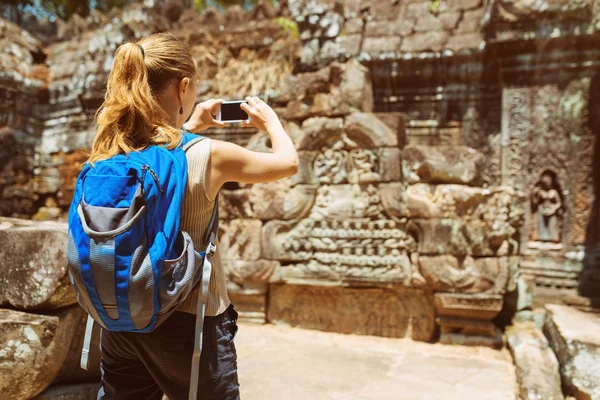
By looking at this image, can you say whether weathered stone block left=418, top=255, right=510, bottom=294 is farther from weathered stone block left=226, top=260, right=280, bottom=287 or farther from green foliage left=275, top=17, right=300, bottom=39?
green foliage left=275, top=17, right=300, bottom=39

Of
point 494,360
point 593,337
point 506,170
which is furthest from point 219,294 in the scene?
point 506,170

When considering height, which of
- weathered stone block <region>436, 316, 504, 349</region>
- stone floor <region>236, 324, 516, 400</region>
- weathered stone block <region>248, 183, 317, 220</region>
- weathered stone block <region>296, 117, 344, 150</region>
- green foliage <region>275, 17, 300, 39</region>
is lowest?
stone floor <region>236, 324, 516, 400</region>

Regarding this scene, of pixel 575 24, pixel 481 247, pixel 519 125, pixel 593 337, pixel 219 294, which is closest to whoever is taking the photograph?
pixel 219 294

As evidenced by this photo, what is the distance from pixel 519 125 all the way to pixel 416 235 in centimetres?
294

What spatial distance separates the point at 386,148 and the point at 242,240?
1.46 m

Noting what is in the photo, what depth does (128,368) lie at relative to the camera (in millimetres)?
1472

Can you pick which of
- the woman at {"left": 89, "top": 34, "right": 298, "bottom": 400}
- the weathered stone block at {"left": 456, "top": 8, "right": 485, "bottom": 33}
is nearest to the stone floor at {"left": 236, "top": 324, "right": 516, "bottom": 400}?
the woman at {"left": 89, "top": 34, "right": 298, "bottom": 400}

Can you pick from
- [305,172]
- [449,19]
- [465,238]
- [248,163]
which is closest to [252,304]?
[305,172]

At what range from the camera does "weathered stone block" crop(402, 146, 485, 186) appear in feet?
13.2

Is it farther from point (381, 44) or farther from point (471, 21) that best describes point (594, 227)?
point (381, 44)

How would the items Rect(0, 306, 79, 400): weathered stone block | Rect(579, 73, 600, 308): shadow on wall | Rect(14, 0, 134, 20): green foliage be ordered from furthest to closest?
Rect(14, 0, 134, 20): green foliage
Rect(579, 73, 600, 308): shadow on wall
Rect(0, 306, 79, 400): weathered stone block

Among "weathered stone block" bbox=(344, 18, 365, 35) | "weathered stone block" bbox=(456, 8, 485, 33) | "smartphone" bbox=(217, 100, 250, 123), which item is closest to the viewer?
"smartphone" bbox=(217, 100, 250, 123)

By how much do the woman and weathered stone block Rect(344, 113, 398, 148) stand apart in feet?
9.28

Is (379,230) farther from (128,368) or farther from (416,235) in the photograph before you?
(128,368)
